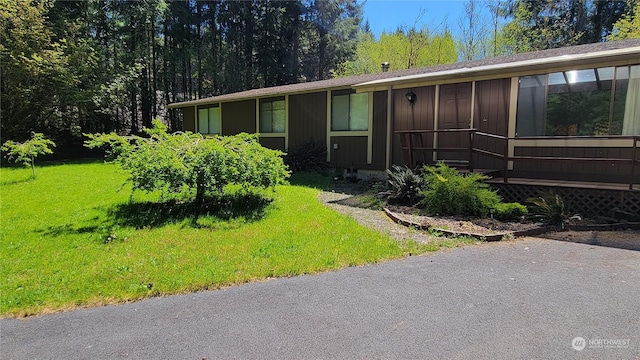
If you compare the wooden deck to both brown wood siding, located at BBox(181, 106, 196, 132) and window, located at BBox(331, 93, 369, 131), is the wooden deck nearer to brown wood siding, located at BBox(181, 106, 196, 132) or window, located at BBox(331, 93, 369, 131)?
window, located at BBox(331, 93, 369, 131)

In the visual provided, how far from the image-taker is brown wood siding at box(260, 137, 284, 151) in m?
13.3

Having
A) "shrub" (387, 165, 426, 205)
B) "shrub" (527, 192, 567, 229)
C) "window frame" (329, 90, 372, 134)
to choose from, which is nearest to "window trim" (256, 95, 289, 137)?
"window frame" (329, 90, 372, 134)

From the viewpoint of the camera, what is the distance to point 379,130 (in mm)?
10211

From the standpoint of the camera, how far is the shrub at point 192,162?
19.4 feet

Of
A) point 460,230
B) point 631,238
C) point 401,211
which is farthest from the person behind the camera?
point 401,211

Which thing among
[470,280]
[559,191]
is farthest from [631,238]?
[470,280]

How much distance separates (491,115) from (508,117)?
37 cm

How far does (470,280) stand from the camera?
355 cm

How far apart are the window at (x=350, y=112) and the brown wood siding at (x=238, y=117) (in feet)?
13.8

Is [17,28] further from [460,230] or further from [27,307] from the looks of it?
[460,230]

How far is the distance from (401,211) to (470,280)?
317 cm

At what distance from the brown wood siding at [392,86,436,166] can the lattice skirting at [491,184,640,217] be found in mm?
2859

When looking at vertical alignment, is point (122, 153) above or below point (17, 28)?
below

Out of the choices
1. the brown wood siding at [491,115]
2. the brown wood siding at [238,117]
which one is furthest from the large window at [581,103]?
the brown wood siding at [238,117]
